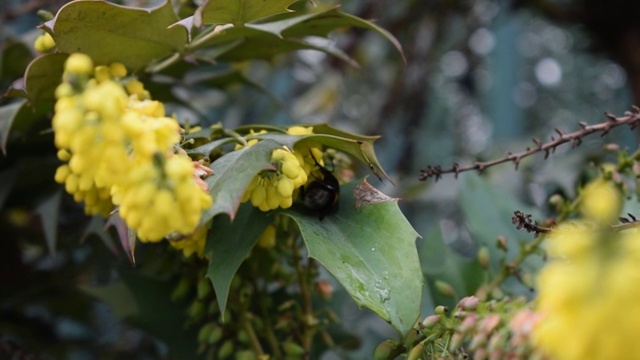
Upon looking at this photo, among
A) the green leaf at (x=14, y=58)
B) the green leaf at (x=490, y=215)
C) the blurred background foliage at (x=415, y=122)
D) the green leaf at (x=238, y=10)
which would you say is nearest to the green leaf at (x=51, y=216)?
the blurred background foliage at (x=415, y=122)

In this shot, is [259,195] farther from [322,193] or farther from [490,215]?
[490,215]

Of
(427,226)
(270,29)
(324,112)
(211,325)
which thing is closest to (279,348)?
(211,325)

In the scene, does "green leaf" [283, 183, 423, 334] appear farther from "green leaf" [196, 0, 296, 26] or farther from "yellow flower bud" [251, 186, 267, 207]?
"green leaf" [196, 0, 296, 26]

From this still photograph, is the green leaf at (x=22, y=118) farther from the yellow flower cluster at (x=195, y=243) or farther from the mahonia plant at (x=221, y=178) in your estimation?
the yellow flower cluster at (x=195, y=243)

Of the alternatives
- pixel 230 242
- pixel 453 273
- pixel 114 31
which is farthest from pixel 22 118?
pixel 453 273

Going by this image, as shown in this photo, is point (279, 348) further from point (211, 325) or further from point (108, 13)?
point (108, 13)

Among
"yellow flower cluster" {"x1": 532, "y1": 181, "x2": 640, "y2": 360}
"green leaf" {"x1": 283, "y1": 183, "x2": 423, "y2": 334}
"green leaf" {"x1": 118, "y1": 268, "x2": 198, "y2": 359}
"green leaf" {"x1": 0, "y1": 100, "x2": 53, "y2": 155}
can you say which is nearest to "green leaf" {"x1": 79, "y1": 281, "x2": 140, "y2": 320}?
"green leaf" {"x1": 118, "y1": 268, "x2": 198, "y2": 359}
